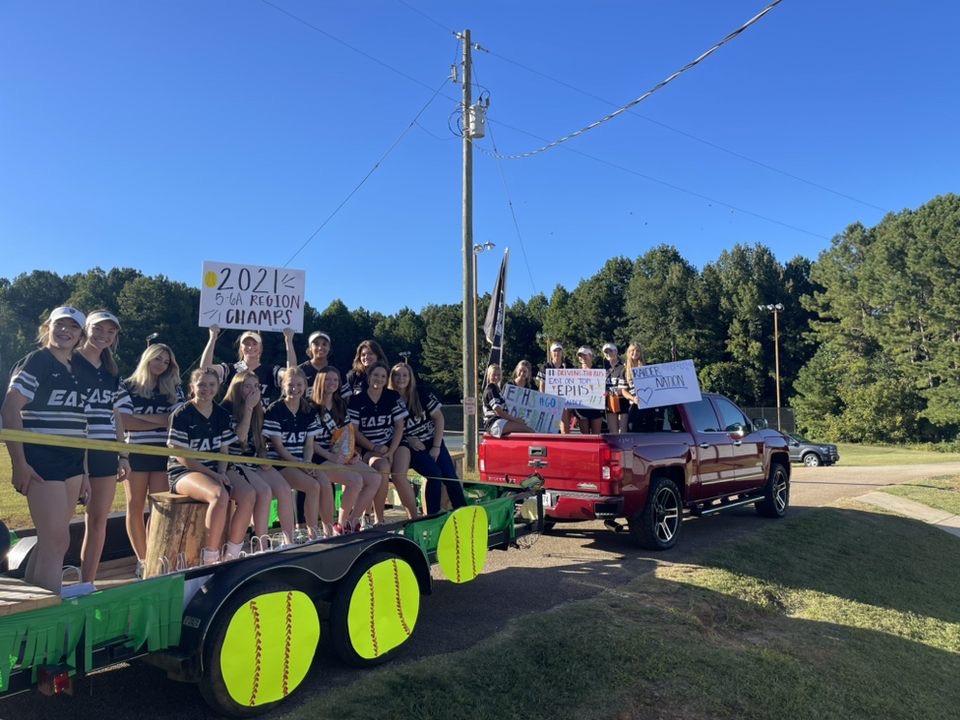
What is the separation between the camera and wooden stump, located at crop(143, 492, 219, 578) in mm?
4062

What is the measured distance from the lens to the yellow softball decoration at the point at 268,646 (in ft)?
10.9

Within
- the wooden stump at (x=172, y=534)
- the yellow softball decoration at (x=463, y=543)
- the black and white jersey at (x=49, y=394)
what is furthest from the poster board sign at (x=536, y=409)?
the black and white jersey at (x=49, y=394)

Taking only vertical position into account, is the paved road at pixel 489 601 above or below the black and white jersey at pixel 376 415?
below

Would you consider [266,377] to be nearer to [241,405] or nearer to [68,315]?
[241,405]

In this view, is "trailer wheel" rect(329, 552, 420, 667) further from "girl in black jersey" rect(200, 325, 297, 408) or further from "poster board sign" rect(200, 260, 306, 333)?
"poster board sign" rect(200, 260, 306, 333)

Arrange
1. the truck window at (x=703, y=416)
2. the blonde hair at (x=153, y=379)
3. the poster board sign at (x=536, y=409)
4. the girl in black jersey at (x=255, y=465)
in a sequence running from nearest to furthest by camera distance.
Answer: the girl in black jersey at (x=255, y=465) < the blonde hair at (x=153, y=379) < the poster board sign at (x=536, y=409) < the truck window at (x=703, y=416)

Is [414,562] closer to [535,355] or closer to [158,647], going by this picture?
[158,647]

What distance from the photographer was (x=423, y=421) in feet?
20.0

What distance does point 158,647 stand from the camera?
10.5 feet

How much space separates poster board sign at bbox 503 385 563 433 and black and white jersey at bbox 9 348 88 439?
16.5ft

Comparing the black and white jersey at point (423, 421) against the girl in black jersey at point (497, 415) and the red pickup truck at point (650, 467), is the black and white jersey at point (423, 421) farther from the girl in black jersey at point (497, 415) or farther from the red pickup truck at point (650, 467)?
the girl in black jersey at point (497, 415)

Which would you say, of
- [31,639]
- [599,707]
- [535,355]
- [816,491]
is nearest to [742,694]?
[599,707]

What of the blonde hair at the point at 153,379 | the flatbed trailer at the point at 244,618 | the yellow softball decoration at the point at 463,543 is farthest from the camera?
the yellow softball decoration at the point at 463,543

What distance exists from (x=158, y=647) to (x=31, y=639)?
0.59 meters
